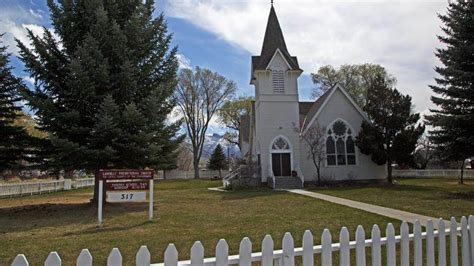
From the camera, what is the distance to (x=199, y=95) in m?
54.1

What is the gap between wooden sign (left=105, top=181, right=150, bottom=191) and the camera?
33.7 feet

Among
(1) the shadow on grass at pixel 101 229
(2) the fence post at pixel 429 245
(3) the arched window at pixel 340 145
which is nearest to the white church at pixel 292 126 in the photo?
(3) the arched window at pixel 340 145

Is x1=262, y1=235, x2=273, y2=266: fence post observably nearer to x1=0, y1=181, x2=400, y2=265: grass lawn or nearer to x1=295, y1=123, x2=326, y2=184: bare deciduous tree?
x1=0, y1=181, x2=400, y2=265: grass lawn

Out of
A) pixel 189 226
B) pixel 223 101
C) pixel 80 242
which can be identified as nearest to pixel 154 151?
pixel 189 226

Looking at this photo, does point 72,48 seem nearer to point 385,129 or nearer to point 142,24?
point 142,24

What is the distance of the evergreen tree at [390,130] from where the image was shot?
94.3 feet

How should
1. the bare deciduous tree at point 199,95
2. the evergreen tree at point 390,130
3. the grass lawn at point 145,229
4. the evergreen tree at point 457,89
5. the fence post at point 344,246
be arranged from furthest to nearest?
the bare deciduous tree at point 199,95 → the evergreen tree at point 390,130 → the evergreen tree at point 457,89 → the grass lawn at point 145,229 → the fence post at point 344,246

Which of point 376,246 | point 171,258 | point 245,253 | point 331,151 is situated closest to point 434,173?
point 331,151

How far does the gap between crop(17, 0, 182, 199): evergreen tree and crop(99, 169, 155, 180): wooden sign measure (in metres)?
2.88

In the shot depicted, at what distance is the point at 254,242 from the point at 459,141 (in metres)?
15.5

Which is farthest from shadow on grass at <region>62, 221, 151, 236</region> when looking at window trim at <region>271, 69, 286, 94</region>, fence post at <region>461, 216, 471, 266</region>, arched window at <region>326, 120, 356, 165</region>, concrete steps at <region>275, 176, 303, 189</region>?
arched window at <region>326, 120, 356, 165</region>

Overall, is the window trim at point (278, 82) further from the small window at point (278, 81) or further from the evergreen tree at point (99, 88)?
the evergreen tree at point (99, 88)

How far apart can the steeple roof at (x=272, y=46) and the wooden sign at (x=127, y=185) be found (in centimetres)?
2126

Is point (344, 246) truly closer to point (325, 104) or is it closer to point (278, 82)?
point (278, 82)
